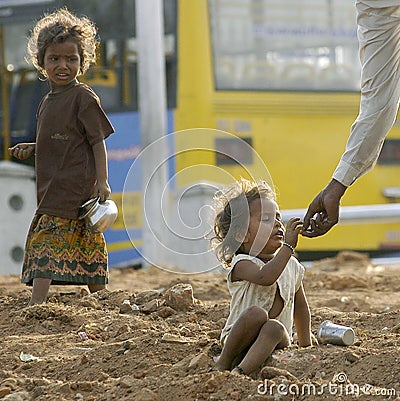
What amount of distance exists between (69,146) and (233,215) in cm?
184

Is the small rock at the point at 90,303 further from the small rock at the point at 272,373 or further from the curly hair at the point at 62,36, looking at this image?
the small rock at the point at 272,373

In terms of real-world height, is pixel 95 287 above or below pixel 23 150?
below

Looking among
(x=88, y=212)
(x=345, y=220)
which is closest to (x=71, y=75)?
(x=88, y=212)

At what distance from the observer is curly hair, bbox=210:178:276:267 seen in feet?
14.5

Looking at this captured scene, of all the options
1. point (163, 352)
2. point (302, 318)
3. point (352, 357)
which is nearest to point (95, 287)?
point (163, 352)

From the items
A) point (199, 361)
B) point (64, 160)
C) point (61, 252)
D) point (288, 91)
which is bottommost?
point (199, 361)

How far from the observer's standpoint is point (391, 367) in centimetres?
395

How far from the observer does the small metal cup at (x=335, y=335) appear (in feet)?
14.4

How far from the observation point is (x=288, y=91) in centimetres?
1199

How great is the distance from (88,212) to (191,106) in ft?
19.0

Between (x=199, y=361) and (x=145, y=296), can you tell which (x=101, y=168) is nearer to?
(x=145, y=296)

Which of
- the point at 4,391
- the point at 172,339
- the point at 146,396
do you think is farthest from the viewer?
the point at 172,339

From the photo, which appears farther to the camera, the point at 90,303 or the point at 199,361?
the point at 90,303

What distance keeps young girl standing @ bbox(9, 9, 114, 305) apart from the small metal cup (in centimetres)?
189
